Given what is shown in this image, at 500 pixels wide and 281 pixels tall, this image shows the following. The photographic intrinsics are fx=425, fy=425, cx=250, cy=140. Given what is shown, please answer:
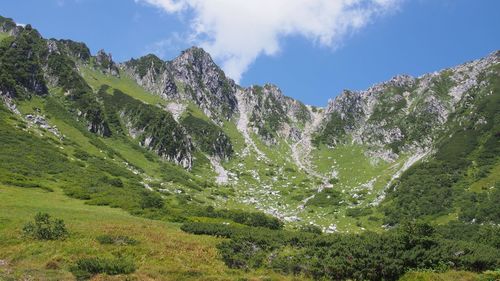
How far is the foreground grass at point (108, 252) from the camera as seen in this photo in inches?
871

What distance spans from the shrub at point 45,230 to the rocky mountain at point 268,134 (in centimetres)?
5191

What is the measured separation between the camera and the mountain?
69.3 metres

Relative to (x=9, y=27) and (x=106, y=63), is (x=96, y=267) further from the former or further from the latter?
(x=106, y=63)

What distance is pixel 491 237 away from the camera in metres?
41.3

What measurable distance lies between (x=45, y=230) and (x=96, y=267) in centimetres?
840

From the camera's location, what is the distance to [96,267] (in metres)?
21.7

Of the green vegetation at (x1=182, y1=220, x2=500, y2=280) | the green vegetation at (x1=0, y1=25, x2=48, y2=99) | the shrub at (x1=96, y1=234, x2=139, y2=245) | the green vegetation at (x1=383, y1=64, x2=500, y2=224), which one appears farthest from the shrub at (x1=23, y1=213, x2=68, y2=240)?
the green vegetation at (x1=0, y1=25, x2=48, y2=99)

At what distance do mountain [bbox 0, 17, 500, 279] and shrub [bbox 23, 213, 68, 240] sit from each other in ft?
35.5

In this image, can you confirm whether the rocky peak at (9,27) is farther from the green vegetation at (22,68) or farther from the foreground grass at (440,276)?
the foreground grass at (440,276)

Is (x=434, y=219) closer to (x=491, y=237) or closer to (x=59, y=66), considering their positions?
(x=491, y=237)

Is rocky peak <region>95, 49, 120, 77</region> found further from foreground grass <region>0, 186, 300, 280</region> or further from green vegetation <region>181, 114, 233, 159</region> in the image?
foreground grass <region>0, 186, 300, 280</region>

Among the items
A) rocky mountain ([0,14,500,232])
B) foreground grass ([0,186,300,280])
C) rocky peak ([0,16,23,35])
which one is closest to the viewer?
foreground grass ([0,186,300,280])

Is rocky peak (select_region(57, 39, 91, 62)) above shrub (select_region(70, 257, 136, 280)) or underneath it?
above

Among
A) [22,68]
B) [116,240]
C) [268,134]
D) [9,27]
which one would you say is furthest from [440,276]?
[9,27]
